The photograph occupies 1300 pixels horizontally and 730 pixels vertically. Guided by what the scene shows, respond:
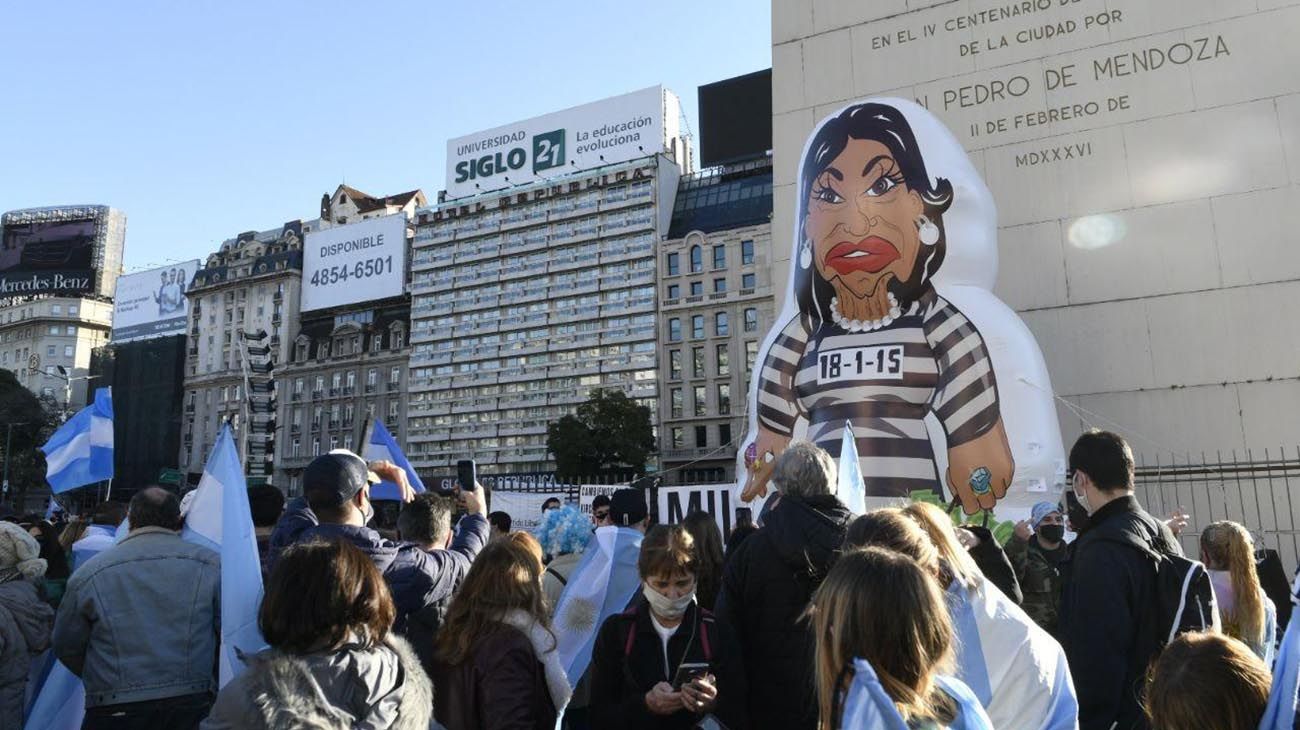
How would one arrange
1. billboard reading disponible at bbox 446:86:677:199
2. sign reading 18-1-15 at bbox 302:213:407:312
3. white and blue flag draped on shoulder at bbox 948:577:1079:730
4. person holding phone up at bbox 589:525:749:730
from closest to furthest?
white and blue flag draped on shoulder at bbox 948:577:1079:730, person holding phone up at bbox 589:525:749:730, billboard reading disponible at bbox 446:86:677:199, sign reading 18-1-15 at bbox 302:213:407:312

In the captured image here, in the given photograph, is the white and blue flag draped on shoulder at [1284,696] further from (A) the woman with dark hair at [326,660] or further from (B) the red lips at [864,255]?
(B) the red lips at [864,255]

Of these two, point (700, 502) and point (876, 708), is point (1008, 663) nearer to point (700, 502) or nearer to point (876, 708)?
point (876, 708)

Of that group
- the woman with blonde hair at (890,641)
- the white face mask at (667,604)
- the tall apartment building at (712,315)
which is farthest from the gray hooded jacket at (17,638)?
the tall apartment building at (712,315)

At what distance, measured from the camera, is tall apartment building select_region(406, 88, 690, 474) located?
64750 millimetres

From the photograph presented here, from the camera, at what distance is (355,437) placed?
7788cm

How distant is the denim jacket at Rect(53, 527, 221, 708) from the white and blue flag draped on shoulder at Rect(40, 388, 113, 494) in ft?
26.5

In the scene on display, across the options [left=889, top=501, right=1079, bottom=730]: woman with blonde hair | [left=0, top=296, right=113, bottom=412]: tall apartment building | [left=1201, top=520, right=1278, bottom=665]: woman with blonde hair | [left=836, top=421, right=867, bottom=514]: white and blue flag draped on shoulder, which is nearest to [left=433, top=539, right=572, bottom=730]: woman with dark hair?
[left=889, top=501, right=1079, bottom=730]: woman with blonde hair

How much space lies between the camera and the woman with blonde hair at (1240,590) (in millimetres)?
3965

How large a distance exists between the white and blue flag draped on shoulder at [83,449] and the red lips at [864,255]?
9309 mm

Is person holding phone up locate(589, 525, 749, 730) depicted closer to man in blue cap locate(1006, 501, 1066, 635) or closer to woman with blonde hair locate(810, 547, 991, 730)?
woman with blonde hair locate(810, 547, 991, 730)

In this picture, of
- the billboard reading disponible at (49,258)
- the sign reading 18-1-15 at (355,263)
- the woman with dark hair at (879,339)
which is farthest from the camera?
the billboard reading disponible at (49,258)

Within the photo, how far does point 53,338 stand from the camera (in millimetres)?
97688

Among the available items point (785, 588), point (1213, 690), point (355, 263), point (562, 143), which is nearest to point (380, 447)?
point (785, 588)

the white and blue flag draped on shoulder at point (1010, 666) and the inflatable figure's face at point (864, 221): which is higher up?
the inflatable figure's face at point (864, 221)
